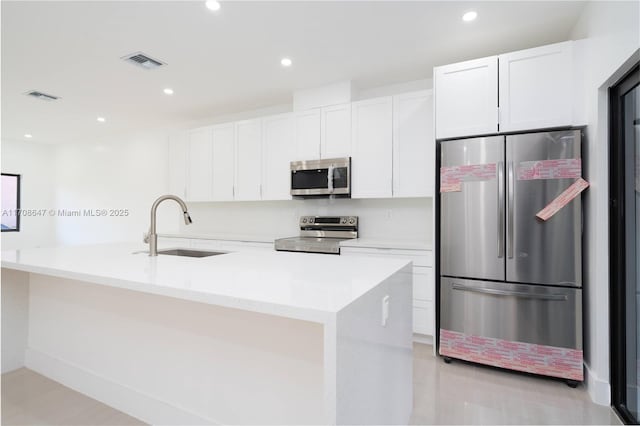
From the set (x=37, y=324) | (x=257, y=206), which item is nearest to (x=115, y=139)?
(x=257, y=206)

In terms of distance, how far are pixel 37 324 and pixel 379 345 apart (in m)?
2.55

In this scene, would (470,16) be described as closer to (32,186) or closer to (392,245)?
(392,245)

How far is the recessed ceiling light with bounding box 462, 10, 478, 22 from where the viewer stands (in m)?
2.29

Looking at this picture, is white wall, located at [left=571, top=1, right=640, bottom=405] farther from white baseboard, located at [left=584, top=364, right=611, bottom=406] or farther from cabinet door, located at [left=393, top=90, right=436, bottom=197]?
cabinet door, located at [left=393, top=90, right=436, bottom=197]

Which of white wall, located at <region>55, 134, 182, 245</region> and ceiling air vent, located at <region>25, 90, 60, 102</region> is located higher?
ceiling air vent, located at <region>25, 90, 60, 102</region>

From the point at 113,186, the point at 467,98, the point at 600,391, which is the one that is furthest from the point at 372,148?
the point at 113,186

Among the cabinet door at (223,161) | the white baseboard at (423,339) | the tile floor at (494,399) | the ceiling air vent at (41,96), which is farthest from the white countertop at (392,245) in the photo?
the ceiling air vent at (41,96)

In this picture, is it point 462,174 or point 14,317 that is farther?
point 462,174

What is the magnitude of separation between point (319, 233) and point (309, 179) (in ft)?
2.25

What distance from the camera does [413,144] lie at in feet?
10.3

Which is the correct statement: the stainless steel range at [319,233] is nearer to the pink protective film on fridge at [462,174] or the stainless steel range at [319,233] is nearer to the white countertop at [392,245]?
the white countertop at [392,245]

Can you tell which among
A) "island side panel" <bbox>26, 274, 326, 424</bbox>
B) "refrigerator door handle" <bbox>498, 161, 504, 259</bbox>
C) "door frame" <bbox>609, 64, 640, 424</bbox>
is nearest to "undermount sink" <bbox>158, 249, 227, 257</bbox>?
"island side panel" <bbox>26, 274, 326, 424</bbox>

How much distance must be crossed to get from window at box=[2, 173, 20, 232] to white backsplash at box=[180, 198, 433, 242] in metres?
3.98

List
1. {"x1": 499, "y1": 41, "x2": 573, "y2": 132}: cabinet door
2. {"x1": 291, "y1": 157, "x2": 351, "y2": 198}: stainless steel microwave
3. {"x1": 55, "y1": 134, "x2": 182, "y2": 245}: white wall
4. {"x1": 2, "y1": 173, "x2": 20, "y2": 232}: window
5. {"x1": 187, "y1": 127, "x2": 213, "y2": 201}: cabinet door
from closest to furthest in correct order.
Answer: {"x1": 499, "y1": 41, "x2": 573, "y2": 132}: cabinet door → {"x1": 291, "y1": 157, "x2": 351, "y2": 198}: stainless steel microwave → {"x1": 187, "y1": 127, "x2": 213, "y2": 201}: cabinet door → {"x1": 55, "y1": 134, "x2": 182, "y2": 245}: white wall → {"x1": 2, "y1": 173, "x2": 20, "y2": 232}: window
